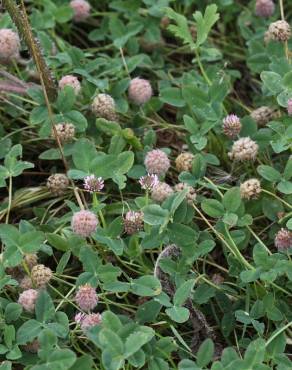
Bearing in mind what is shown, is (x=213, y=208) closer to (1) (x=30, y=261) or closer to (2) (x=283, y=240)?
(2) (x=283, y=240)

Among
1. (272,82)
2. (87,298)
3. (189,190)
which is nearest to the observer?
(87,298)

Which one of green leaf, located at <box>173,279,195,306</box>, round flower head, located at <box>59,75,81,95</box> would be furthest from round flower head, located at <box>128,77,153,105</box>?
green leaf, located at <box>173,279,195,306</box>

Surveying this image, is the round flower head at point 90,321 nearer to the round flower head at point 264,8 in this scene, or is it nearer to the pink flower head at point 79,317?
the pink flower head at point 79,317

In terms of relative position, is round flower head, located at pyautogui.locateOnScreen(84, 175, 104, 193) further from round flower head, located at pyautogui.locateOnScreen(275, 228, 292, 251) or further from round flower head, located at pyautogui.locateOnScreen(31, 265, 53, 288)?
round flower head, located at pyautogui.locateOnScreen(275, 228, 292, 251)

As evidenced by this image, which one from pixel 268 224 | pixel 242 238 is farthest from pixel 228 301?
pixel 268 224

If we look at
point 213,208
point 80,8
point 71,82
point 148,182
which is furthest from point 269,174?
point 80,8

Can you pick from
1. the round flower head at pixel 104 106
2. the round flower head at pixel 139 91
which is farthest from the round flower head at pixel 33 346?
the round flower head at pixel 139 91
